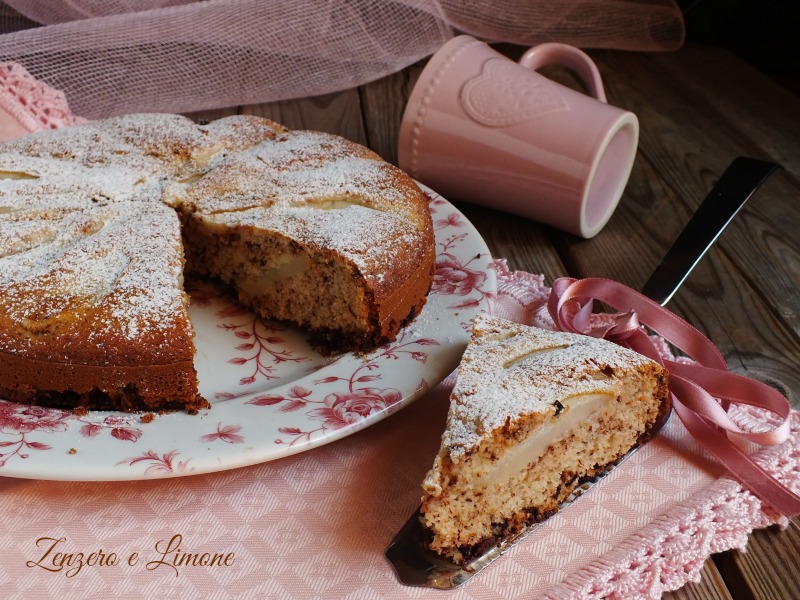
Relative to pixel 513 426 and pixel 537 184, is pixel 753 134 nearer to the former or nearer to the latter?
pixel 537 184

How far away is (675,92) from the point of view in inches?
134

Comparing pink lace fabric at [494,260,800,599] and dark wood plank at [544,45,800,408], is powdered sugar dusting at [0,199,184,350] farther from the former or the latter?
dark wood plank at [544,45,800,408]

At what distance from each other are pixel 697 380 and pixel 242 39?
7.22 feet

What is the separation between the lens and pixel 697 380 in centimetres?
172

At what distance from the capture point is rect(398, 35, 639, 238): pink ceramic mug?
229cm

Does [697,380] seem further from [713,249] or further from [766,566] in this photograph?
[713,249]

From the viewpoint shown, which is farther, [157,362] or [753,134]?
[753,134]

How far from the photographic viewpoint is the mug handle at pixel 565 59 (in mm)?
2484

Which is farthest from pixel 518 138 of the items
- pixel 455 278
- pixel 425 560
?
pixel 425 560

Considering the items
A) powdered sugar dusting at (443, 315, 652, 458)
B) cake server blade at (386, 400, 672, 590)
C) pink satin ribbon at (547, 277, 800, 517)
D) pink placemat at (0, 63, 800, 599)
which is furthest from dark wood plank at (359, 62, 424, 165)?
cake server blade at (386, 400, 672, 590)

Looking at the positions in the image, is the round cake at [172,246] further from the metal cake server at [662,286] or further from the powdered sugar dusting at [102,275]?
the metal cake server at [662,286]

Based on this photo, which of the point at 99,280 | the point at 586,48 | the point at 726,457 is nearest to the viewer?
the point at 726,457

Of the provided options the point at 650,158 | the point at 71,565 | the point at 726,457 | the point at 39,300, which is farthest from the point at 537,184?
the point at 71,565

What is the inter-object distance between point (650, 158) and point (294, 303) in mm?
1612
